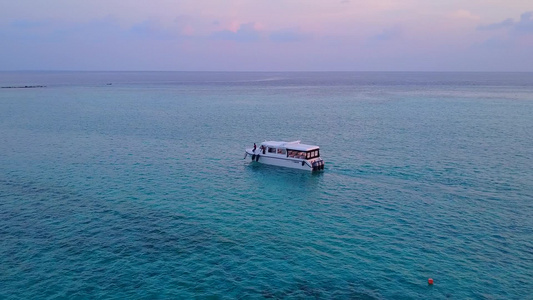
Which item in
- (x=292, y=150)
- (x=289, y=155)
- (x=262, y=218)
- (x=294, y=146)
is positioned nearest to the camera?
(x=262, y=218)

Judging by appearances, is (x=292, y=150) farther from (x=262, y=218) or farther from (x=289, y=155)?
(x=262, y=218)

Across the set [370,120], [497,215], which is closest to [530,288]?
[497,215]

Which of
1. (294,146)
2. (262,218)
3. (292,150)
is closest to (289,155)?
(292,150)

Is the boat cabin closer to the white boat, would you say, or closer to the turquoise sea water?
the white boat

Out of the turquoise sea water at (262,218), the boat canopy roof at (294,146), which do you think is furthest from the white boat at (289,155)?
the turquoise sea water at (262,218)

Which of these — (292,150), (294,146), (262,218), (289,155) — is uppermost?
(294,146)
